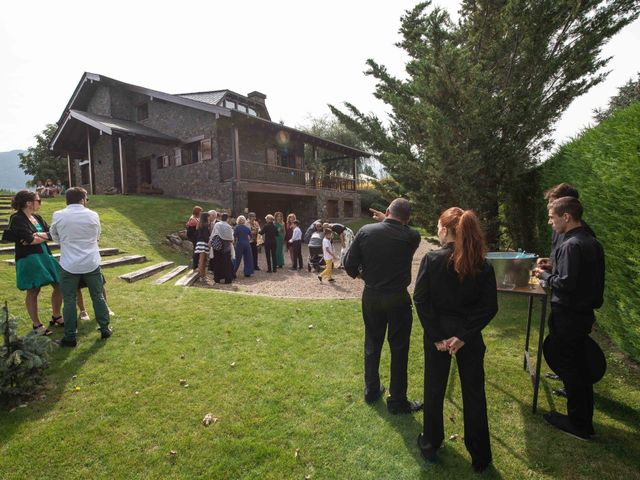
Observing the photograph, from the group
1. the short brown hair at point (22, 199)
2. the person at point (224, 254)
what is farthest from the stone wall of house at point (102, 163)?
the short brown hair at point (22, 199)

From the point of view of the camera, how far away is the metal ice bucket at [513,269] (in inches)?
136

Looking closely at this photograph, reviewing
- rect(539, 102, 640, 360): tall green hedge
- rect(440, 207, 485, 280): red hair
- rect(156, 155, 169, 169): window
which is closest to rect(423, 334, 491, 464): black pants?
rect(440, 207, 485, 280): red hair

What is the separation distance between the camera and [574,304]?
283cm

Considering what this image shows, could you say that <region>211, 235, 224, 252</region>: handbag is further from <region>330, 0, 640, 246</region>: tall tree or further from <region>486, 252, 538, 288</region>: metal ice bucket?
<region>486, 252, 538, 288</region>: metal ice bucket

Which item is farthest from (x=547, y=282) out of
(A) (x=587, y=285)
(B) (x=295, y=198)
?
(B) (x=295, y=198)

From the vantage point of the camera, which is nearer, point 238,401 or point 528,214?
point 238,401

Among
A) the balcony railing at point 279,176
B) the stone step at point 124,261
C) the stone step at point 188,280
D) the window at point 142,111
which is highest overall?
the window at point 142,111

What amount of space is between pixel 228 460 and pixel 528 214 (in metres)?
8.54

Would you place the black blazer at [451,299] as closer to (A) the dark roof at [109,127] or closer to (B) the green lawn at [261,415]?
(B) the green lawn at [261,415]

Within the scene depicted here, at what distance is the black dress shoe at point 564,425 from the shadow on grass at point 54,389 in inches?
183

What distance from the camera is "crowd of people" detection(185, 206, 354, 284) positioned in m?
8.73

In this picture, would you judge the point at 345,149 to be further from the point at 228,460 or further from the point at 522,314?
the point at 228,460

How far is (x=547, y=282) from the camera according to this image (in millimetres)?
3045

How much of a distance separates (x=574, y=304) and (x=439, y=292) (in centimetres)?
128
